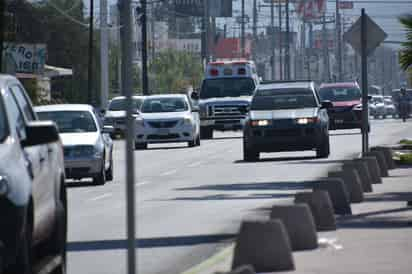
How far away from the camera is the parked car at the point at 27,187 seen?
986cm

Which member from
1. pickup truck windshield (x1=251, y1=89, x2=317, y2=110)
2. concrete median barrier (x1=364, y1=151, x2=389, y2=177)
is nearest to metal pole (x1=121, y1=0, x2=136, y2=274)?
concrete median barrier (x1=364, y1=151, x2=389, y2=177)

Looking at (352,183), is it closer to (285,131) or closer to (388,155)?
(388,155)

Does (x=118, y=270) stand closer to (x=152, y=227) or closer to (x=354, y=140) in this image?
(x=152, y=227)

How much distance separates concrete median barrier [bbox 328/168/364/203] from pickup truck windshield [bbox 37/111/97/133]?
30.0 feet

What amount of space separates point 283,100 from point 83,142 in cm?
952

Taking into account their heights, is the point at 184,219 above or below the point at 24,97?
below

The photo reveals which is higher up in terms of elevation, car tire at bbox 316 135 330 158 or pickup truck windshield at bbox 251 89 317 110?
pickup truck windshield at bbox 251 89 317 110

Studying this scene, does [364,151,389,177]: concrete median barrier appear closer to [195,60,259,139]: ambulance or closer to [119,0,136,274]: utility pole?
[119,0,136,274]: utility pole

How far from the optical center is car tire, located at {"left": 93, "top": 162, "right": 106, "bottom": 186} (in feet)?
92.0

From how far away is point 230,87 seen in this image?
53.3 m

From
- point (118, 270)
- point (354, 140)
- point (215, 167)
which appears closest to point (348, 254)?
point (118, 270)

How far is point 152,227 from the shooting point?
18328 millimetres

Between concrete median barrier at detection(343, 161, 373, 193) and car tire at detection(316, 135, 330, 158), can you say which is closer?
concrete median barrier at detection(343, 161, 373, 193)

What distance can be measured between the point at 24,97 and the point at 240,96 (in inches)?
1604
